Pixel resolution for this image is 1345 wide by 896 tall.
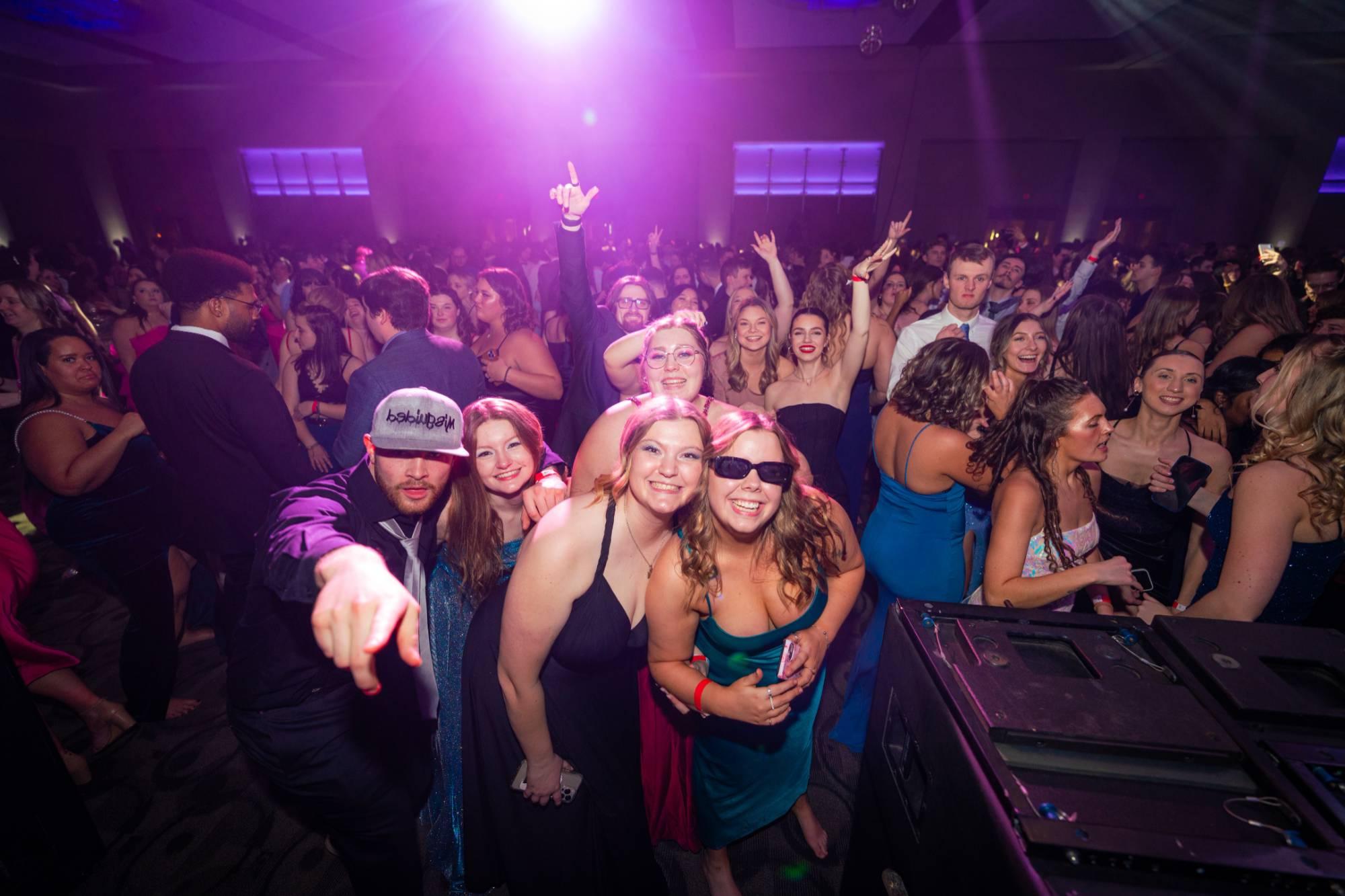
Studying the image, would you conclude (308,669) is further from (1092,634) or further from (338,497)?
(1092,634)

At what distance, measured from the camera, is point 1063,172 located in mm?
12164

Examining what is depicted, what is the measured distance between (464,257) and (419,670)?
28.1ft

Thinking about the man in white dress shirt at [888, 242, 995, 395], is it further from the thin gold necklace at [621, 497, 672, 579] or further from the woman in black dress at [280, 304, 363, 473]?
the woman in black dress at [280, 304, 363, 473]

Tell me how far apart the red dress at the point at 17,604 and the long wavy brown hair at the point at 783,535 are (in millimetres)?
2419

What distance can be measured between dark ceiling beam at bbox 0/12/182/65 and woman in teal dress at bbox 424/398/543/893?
12.4 m

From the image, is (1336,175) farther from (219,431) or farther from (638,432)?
(219,431)

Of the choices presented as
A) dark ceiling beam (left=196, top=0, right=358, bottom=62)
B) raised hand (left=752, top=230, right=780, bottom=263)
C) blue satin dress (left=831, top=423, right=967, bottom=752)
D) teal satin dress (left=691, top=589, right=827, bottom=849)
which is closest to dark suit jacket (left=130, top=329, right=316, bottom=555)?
teal satin dress (left=691, top=589, right=827, bottom=849)

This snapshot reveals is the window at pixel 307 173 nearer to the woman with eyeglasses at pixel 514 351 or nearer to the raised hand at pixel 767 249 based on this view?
the woman with eyeglasses at pixel 514 351

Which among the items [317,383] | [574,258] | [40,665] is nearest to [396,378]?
[574,258]

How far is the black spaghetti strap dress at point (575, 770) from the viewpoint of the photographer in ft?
5.50

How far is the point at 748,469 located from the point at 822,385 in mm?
1773

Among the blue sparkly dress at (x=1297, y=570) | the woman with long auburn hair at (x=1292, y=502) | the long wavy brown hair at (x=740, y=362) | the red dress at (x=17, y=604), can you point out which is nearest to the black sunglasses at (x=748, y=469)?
the woman with long auburn hair at (x=1292, y=502)

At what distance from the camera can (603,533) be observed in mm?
1510

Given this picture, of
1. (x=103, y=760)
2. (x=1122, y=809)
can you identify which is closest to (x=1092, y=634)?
(x=1122, y=809)
